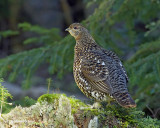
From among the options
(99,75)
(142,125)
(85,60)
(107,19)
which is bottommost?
(142,125)

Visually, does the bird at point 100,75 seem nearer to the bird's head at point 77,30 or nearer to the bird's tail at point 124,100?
the bird's tail at point 124,100

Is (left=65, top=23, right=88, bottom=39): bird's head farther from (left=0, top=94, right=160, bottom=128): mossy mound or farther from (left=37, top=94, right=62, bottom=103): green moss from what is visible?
(left=37, top=94, right=62, bottom=103): green moss

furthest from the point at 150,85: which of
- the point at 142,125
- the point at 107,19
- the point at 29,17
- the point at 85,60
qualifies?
the point at 29,17

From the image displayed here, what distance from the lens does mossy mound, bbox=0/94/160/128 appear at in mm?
3094

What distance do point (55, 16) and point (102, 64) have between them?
9652 millimetres

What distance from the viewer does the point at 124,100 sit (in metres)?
3.66

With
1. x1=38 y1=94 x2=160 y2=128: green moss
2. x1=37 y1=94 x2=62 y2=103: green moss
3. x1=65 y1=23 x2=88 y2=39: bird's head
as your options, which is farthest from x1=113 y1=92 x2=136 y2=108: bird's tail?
x1=65 y1=23 x2=88 y2=39: bird's head

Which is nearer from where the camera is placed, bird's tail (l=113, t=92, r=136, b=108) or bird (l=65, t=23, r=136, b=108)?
bird's tail (l=113, t=92, r=136, b=108)

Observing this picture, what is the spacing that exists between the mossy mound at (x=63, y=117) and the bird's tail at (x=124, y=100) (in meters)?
0.13

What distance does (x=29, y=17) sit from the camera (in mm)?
13008

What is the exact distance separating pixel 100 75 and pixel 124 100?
0.65 metres

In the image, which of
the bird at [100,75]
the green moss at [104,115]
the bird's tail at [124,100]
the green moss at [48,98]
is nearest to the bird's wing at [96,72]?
the bird at [100,75]

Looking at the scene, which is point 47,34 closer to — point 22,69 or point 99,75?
point 22,69

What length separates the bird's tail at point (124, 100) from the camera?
3.56m
